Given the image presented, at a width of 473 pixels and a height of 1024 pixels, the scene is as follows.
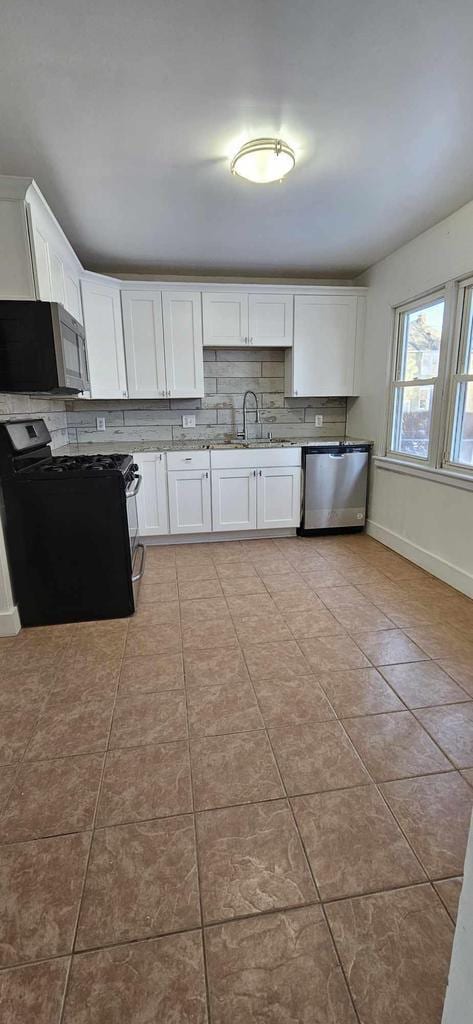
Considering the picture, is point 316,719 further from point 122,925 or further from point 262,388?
point 262,388

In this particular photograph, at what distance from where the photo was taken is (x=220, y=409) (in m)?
4.38

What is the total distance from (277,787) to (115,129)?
263 cm

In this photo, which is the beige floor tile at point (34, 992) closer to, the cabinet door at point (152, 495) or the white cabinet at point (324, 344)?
the cabinet door at point (152, 495)

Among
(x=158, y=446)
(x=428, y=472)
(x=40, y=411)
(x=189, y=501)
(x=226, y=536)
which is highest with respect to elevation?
(x=40, y=411)

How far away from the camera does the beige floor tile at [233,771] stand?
1471mm

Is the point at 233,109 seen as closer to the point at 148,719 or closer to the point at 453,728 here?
the point at 148,719

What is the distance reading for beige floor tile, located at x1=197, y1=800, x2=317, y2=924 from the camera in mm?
1164

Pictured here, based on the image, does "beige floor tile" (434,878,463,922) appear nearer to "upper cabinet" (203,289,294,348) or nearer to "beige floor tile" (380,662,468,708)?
"beige floor tile" (380,662,468,708)

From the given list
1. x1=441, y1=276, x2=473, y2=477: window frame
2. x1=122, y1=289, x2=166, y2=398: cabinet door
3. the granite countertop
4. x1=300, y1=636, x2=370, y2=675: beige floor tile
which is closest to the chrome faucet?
the granite countertop

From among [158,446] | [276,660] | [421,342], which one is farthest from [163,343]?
[276,660]

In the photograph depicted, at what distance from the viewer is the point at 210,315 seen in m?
3.91

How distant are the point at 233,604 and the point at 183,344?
229 centimetres

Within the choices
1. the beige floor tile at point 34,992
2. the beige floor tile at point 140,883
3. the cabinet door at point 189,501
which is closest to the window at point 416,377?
the cabinet door at point 189,501

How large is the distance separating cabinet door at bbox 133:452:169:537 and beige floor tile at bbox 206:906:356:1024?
299 cm
